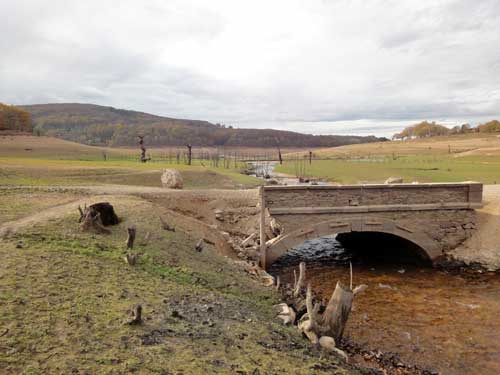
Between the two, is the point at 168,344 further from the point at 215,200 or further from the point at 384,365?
the point at 215,200

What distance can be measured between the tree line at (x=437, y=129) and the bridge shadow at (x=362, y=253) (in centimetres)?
11516

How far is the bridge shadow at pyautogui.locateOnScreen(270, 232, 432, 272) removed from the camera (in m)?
20.0

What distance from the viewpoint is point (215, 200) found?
22031 mm

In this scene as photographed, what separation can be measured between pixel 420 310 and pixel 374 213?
561 cm

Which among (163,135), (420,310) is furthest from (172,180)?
(163,135)

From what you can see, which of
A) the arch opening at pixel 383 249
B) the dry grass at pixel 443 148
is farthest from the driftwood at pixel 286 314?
the dry grass at pixel 443 148

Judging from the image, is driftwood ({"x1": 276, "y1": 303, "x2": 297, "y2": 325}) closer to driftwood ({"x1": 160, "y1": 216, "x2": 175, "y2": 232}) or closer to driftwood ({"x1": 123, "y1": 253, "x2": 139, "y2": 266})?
driftwood ({"x1": 123, "y1": 253, "x2": 139, "y2": 266})

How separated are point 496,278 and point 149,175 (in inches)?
953

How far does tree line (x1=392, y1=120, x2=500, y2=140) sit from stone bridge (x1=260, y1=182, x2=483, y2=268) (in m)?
116

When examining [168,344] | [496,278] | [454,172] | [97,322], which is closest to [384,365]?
[168,344]

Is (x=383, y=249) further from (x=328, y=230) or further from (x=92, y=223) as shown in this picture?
(x=92, y=223)

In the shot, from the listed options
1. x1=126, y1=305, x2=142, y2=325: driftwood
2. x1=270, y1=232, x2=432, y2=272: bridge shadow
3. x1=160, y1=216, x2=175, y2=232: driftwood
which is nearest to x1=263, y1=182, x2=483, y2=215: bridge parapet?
x1=270, y1=232, x2=432, y2=272: bridge shadow

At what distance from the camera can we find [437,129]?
14462 centimetres

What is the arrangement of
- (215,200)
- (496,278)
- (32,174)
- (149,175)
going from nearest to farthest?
(496,278) → (215,200) → (32,174) → (149,175)
